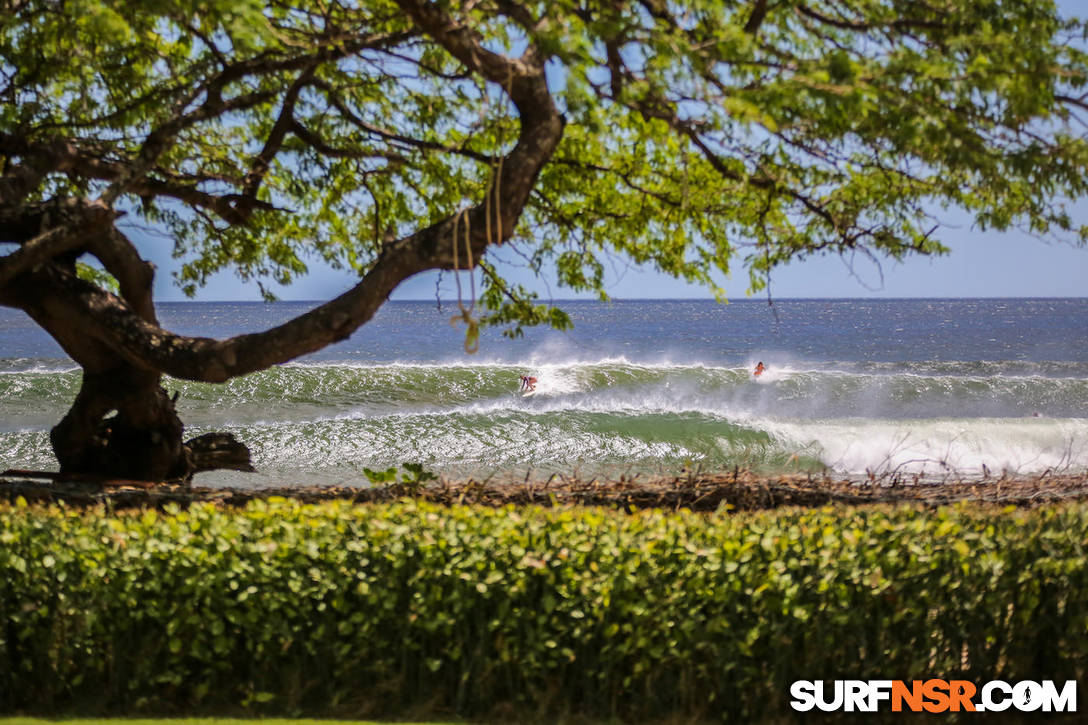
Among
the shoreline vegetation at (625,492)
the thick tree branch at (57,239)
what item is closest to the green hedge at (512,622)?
the shoreline vegetation at (625,492)

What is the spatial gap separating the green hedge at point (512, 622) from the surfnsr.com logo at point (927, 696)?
0.06 meters

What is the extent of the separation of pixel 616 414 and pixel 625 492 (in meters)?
11.7

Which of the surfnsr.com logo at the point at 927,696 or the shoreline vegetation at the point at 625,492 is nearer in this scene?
the surfnsr.com logo at the point at 927,696

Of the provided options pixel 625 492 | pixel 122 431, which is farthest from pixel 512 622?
pixel 122 431

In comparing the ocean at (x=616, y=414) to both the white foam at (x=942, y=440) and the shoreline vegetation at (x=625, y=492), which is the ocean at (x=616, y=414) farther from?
the shoreline vegetation at (x=625, y=492)

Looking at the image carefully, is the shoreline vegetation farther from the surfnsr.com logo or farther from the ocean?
the surfnsr.com logo

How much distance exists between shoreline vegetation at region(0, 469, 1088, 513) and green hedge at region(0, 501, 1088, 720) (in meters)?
2.53

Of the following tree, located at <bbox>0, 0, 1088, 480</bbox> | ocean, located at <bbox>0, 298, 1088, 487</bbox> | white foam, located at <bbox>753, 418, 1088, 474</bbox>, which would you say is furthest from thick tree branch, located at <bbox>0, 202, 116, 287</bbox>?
white foam, located at <bbox>753, 418, 1088, 474</bbox>

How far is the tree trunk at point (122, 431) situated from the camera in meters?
9.16

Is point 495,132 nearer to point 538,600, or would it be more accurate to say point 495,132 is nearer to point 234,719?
point 538,600

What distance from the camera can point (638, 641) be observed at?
15.7ft

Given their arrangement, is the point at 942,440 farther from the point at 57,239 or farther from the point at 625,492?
the point at 57,239

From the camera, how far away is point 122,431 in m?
9.54

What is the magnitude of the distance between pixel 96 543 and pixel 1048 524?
5276mm
